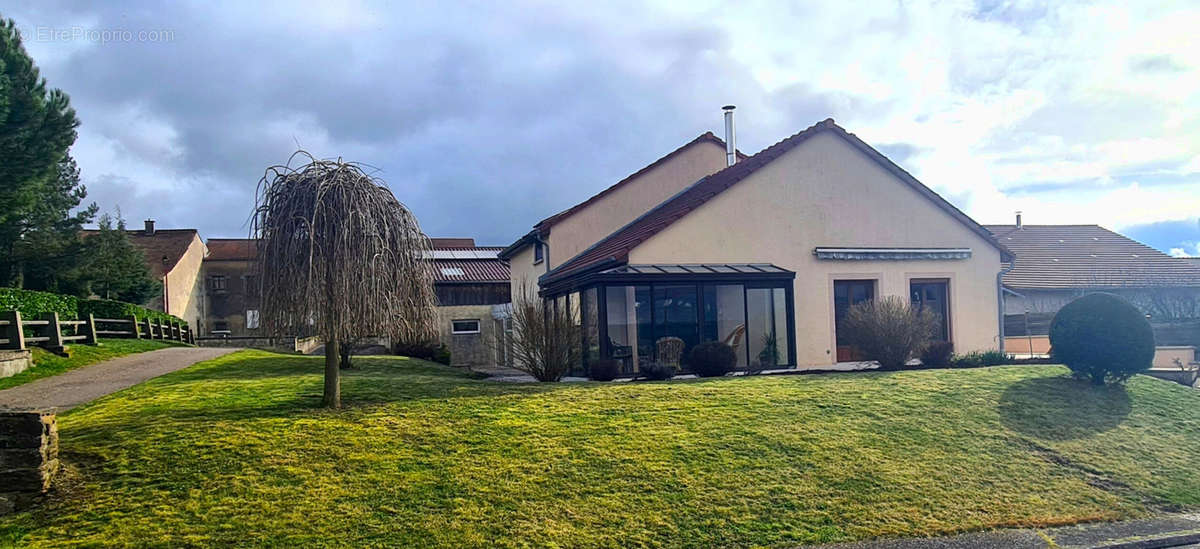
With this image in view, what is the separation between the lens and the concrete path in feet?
44.1

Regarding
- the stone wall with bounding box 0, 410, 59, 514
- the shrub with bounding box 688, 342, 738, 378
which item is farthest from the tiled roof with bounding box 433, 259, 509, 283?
the stone wall with bounding box 0, 410, 59, 514

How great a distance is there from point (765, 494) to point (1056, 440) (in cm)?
514

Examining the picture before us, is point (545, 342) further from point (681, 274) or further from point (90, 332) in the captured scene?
point (90, 332)

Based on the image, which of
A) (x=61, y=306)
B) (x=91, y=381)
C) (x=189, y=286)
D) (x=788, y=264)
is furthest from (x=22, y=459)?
(x=189, y=286)

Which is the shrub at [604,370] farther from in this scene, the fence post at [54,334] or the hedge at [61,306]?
the hedge at [61,306]

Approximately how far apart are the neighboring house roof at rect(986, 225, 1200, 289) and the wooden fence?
36089mm

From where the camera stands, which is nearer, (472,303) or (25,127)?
(25,127)

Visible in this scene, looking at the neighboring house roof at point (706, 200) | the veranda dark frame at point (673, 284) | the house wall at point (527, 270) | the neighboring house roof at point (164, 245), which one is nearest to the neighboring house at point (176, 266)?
the neighboring house roof at point (164, 245)

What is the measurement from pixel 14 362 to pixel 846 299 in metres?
18.7

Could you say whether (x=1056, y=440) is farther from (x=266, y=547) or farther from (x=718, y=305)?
(x=266, y=547)

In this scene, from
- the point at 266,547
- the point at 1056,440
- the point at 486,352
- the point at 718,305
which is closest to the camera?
the point at 266,547

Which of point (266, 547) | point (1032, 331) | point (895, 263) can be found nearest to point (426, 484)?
point (266, 547)

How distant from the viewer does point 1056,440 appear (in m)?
11.1

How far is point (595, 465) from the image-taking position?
29.3 feet
